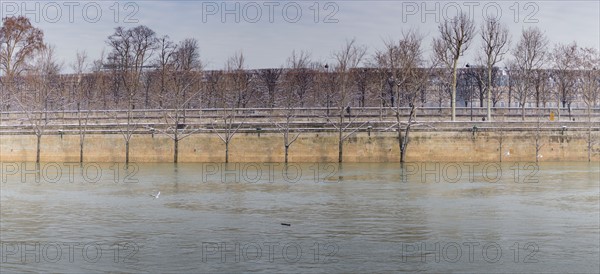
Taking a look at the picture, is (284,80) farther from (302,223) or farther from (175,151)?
(302,223)

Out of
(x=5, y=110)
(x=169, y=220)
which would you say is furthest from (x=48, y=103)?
(x=169, y=220)

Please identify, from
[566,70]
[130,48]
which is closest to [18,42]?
[130,48]

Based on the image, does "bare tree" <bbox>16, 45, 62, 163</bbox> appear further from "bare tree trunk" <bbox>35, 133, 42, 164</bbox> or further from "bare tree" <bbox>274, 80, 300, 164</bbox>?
"bare tree" <bbox>274, 80, 300, 164</bbox>

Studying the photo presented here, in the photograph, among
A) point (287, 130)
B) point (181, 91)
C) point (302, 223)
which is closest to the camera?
point (302, 223)

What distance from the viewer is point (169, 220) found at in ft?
78.9

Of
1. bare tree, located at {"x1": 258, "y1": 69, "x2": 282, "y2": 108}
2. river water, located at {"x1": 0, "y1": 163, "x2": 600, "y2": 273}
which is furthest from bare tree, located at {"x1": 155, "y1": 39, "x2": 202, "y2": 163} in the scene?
river water, located at {"x1": 0, "y1": 163, "x2": 600, "y2": 273}

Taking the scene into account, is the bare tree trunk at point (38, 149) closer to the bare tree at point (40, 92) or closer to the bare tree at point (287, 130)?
the bare tree at point (40, 92)

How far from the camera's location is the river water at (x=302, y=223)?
712 inches

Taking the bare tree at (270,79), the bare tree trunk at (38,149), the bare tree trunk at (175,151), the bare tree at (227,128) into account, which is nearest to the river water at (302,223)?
the bare tree at (227,128)

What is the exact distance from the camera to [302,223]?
23375 mm

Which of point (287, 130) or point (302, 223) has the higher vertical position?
point (287, 130)

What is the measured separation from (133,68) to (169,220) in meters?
46.0

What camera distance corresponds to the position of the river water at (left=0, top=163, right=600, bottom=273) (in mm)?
18094

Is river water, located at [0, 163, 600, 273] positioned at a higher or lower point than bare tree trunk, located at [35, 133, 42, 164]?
lower
